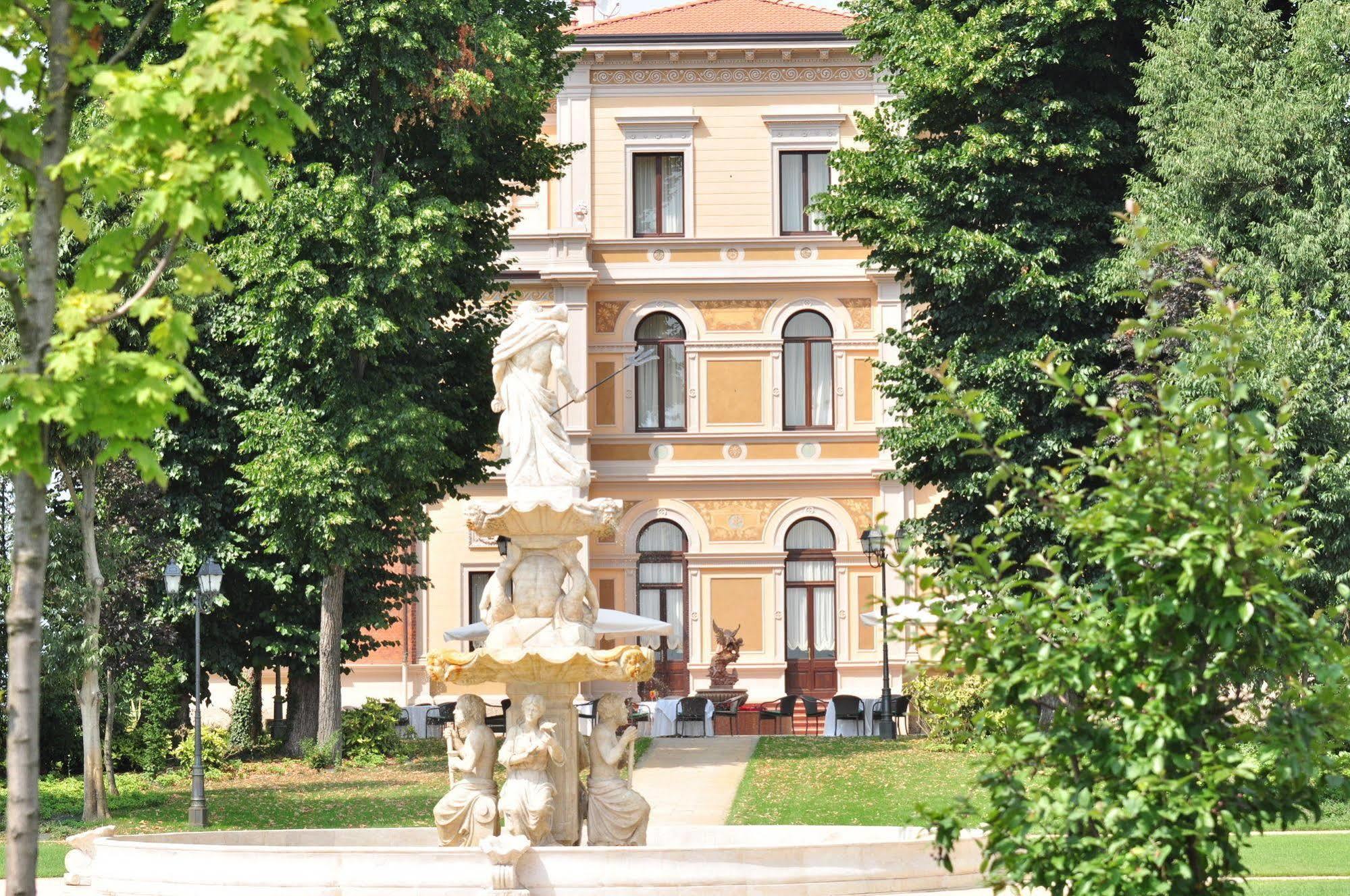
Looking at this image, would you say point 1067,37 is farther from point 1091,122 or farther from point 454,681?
point 454,681

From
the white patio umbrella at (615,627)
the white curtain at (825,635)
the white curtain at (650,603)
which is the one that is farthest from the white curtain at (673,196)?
the white patio umbrella at (615,627)

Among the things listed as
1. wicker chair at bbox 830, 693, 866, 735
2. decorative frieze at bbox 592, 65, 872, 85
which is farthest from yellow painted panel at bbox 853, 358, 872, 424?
wicker chair at bbox 830, 693, 866, 735

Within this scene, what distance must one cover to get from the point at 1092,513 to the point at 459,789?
23.8 ft

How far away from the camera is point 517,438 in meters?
14.0

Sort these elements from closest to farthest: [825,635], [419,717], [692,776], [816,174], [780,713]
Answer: [692,776] → [780,713] → [419,717] → [825,635] → [816,174]

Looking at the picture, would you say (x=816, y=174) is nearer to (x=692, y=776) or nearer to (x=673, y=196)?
(x=673, y=196)

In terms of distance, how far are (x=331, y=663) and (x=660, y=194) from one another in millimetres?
16559

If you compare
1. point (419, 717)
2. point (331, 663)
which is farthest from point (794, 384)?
point (331, 663)

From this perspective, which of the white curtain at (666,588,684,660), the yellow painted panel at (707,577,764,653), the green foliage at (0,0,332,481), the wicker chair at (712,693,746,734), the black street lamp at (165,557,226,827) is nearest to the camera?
the green foliage at (0,0,332,481)

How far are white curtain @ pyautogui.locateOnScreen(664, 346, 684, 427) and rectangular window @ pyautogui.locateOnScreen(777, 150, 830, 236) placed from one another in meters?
3.48

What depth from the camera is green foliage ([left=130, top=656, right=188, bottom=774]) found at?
84.4 ft

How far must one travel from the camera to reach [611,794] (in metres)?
13.6

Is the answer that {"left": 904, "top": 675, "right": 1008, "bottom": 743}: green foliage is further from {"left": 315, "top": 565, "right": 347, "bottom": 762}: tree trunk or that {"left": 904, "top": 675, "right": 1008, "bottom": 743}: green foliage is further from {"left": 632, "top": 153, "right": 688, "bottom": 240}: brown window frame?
{"left": 632, "top": 153, "right": 688, "bottom": 240}: brown window frame

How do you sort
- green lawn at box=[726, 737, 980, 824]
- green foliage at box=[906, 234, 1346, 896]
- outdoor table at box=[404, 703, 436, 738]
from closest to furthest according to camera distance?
green foliage at box=[906, 234, 1346, 896], green lawn at box=[726, 737, 980, 824], outdoor table at box=[404, 703, 436, 738]
